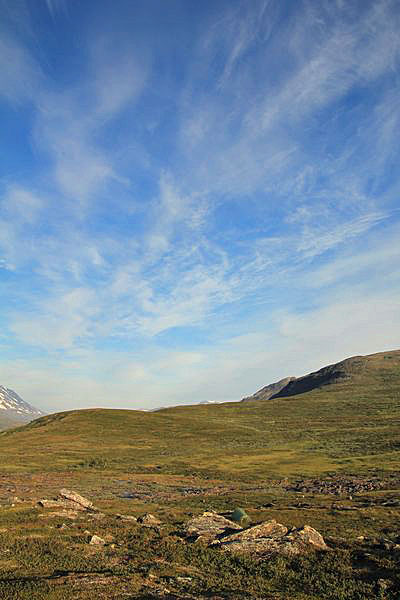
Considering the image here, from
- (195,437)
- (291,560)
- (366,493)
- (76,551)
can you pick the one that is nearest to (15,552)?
(76,551)

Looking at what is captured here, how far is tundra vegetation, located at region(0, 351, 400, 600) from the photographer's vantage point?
65.4ft

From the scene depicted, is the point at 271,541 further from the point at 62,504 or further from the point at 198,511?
the point at 62,504

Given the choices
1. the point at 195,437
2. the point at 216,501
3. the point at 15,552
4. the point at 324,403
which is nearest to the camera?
the point at 15,552

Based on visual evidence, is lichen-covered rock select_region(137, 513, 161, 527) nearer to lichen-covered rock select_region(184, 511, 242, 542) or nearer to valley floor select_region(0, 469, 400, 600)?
valley floor select_region(0, 469, 400, 600)

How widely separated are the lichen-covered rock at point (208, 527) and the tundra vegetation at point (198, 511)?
353mm

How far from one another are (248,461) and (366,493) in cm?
3914

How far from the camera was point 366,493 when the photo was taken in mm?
50812

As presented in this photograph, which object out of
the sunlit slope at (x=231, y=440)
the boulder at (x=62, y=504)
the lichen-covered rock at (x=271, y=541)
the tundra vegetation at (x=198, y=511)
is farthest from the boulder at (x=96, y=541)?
the sunlit slope at (x=231, y=440)

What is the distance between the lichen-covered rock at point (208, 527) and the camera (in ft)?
101

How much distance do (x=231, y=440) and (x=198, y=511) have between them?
7858 cm

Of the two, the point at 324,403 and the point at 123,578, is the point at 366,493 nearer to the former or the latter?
the point at 123,578

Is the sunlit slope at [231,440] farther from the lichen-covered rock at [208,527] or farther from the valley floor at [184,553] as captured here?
the lichen-covered rock at [208,527]

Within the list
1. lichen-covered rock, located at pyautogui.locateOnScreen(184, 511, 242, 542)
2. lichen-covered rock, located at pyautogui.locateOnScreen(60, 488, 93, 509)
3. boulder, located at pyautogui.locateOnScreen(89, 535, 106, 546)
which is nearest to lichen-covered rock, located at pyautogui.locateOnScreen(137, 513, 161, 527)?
lichen-covered rock, located at pyautogui.locateOnScreen(184, 511, 242, 542)

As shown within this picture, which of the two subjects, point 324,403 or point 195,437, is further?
point 324,403
